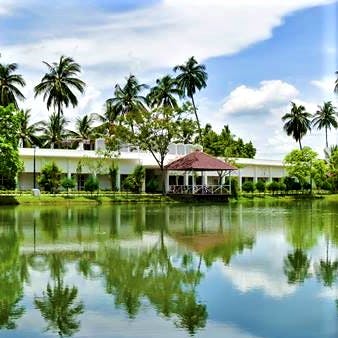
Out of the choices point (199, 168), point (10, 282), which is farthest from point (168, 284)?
point (199, 168)

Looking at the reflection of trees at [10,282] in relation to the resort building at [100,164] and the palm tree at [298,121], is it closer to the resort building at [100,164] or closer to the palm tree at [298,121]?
the resort building at [100,164]

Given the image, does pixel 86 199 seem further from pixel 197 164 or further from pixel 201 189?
pixel 201 189

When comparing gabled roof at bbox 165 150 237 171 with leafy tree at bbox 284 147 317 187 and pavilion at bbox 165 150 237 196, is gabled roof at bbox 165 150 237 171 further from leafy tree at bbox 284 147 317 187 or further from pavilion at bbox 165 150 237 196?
leafy tree at bbox 284 147 317 187

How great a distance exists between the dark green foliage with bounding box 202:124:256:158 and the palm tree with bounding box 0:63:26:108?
2161 cm

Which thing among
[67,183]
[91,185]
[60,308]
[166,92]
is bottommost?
[60,308]

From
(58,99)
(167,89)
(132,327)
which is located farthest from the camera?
(167,89)

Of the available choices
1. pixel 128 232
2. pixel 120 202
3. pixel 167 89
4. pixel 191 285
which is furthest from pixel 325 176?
pixel 191 285

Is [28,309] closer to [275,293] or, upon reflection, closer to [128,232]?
[275,293]

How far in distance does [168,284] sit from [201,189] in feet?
121

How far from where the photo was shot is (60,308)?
8984 millimetres

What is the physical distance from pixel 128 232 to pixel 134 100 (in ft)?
124

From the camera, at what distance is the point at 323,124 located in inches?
2635

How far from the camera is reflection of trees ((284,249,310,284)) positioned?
1131 cm

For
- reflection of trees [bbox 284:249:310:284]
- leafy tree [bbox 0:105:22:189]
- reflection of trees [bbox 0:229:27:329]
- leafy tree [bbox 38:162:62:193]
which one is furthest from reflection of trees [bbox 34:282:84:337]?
leafy tree [bbox 38:162:62:193]
